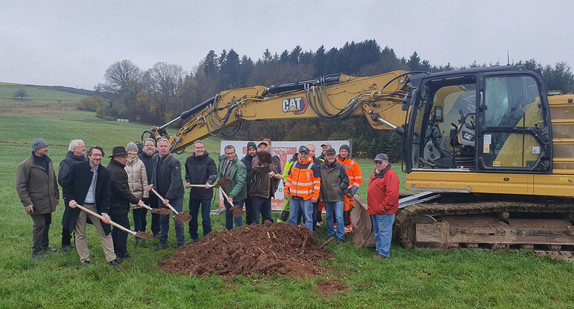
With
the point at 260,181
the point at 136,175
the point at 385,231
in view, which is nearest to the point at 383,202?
the point at 385,231

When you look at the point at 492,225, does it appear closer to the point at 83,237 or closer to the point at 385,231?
the point at 385,231

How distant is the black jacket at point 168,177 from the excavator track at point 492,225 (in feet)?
12.8

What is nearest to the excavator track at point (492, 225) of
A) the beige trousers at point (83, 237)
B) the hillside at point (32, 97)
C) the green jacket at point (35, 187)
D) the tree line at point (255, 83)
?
the beige trousers at point (83, 237)

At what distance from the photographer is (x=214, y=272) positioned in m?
5.57

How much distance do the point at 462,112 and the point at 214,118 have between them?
5.71 meters

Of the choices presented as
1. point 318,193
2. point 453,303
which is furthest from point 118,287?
point 453,303

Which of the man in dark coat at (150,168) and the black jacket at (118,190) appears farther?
the man in dark coat at (150,168)

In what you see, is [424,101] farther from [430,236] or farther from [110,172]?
[110,172]

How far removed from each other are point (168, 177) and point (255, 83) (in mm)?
45793

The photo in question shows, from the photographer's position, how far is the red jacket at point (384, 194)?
6191mm

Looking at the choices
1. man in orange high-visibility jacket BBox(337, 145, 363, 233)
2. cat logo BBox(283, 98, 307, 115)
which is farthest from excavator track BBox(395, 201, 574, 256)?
cat logo BBox(283, 98, 307, 115)

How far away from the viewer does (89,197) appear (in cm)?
594

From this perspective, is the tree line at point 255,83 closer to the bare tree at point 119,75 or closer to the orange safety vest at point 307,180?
the bare tree at point 119,75

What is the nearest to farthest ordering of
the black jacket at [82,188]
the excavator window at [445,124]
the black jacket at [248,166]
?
1. the black jacket at [82,188]
2. the excavator window at [445,124]
3. the black jacket at [248,166]
